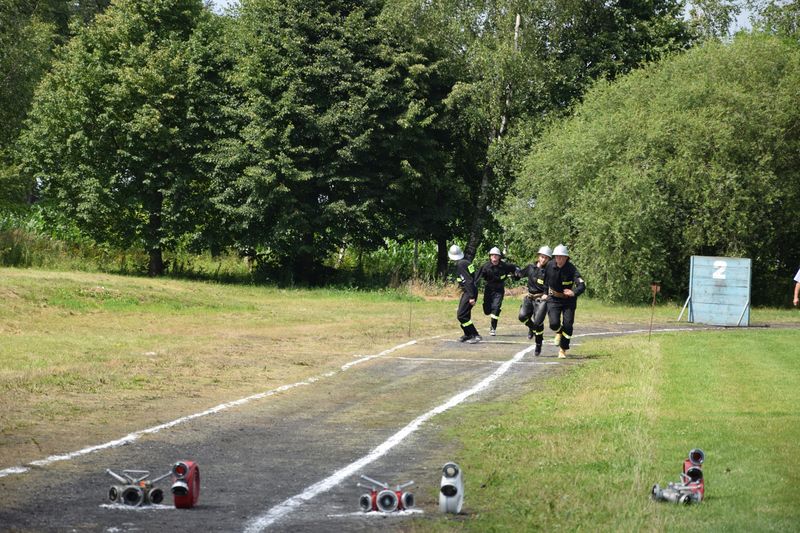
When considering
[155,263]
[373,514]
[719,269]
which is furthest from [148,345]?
[155,263]

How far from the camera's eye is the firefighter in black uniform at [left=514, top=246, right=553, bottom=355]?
864 inches

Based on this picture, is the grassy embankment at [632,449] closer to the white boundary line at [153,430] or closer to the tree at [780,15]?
the white boundary line at [153,430]

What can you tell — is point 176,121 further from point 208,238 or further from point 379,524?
point 379,524

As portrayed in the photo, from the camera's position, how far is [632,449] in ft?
37.5

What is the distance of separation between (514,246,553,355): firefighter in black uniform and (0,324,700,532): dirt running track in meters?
3.42

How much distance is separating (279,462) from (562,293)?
11536 millimetres

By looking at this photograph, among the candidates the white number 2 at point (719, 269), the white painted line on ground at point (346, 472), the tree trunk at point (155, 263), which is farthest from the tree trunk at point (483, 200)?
the white painted line on ground at point (346, 472)

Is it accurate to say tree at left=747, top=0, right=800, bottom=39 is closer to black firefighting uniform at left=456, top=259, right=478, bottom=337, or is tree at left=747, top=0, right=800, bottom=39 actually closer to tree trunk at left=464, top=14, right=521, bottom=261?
tree trunk at left=464, top=14, right=521, bottom=261

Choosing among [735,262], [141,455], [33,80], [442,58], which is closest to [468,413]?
[141,455]

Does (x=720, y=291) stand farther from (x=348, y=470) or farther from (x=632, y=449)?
(x=348, y=470)

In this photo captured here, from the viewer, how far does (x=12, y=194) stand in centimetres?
4956

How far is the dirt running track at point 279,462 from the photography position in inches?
324

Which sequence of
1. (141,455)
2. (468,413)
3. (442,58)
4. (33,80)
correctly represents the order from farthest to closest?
(33,80)
(442,58)
(468,413)
(141,455)

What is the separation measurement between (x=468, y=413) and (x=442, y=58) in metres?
37.5
